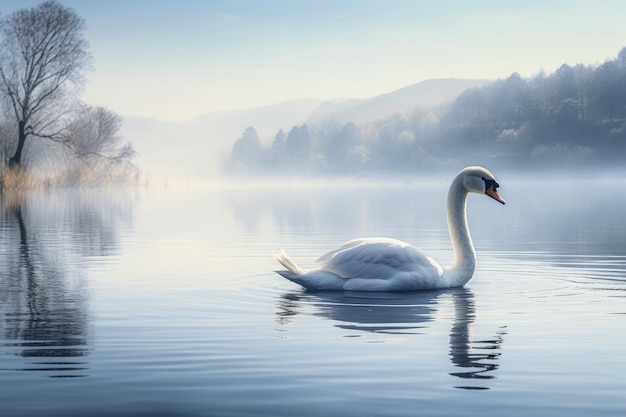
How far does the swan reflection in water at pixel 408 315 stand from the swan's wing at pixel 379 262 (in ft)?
0.87

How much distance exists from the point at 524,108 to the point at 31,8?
106 meters

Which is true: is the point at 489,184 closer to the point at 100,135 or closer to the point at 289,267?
the point at 289,267

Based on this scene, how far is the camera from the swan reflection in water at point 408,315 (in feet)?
22.7

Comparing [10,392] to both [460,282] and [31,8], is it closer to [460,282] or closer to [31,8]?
[460,282]

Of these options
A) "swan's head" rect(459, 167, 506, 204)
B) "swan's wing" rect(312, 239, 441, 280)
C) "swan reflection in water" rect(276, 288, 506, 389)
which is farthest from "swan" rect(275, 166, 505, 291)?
"swan's head" rect(459, 167, 506, 204)

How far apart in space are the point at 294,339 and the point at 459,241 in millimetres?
4790

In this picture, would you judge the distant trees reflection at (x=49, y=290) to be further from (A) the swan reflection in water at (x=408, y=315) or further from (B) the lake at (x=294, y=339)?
(A) the swan reflection in water at (x=408, y=315)

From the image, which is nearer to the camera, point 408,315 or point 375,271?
point 408,315

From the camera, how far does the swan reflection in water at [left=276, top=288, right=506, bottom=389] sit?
22.7ft

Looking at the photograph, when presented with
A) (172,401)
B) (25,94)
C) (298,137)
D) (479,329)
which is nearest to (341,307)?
(479,329)

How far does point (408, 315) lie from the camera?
9.23 metres

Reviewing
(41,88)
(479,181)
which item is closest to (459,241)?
(479,181)

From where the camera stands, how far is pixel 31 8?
2071 inches

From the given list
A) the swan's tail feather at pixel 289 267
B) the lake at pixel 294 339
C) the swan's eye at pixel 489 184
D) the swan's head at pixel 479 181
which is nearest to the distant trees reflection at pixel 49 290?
the lake at pixel 294 339
